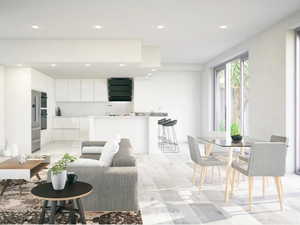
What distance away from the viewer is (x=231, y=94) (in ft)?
27.8

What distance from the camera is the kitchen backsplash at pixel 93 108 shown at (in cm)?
1087

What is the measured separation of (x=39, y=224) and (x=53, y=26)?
3954 mm

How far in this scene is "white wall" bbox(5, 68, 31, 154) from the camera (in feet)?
24.2

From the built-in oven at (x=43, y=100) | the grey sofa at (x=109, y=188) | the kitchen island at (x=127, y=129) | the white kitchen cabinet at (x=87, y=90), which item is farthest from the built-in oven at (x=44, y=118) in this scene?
the grey sofa at (x=109, y=188)

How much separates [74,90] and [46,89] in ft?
4.60

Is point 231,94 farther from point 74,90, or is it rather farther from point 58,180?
point 58,180

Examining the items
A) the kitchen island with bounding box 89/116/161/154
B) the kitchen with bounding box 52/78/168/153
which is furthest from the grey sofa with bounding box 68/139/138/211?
the kitchen with bounding box 52/78/168/153

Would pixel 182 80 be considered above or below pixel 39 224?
above

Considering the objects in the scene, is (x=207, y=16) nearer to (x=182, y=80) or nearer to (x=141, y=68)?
(x=141, y=68)

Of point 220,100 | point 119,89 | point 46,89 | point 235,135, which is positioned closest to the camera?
point 235,135

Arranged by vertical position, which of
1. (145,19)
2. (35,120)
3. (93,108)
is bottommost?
(35,120)

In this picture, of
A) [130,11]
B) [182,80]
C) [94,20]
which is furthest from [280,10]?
[182,80]

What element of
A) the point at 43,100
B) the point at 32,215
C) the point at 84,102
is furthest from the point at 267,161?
the point at 84,102

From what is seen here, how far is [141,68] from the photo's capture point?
25.0 feet
